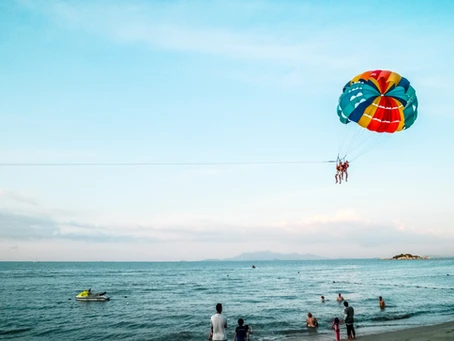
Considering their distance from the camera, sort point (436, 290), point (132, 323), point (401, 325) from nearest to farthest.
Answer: point (401, 325) → point (132, 323) → point (436, 290)

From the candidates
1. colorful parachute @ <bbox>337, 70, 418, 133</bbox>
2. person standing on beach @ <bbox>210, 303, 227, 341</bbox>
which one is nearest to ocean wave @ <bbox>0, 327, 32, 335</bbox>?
person standing on beach @ <bbox>210, 303, 227, 341</bbox>

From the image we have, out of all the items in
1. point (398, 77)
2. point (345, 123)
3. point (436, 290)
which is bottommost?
point (436, 290)

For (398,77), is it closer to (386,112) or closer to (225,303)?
(386,112)

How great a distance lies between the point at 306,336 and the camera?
1980 centimetres

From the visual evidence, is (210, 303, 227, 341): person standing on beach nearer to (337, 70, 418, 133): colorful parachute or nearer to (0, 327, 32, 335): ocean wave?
(337, 70, 418, 133): colorful parachute

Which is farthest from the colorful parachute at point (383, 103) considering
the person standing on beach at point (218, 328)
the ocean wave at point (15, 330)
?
the ocean wave at point (15, 330)

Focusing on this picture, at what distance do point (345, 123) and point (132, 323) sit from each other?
62.6 feet

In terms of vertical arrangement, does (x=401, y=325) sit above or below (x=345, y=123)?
below

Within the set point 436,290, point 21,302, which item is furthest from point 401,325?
point 21,302

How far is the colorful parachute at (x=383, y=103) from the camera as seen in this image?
17.5m

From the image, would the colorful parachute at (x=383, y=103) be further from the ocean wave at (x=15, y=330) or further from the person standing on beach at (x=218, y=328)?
the ocean wave at (x=15, y=330)

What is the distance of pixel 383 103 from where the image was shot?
17.7 m

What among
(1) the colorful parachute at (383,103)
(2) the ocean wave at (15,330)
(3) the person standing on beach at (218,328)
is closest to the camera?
(3) the person standing on beach at (218,328)

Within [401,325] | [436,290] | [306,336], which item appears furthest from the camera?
[436,290]
